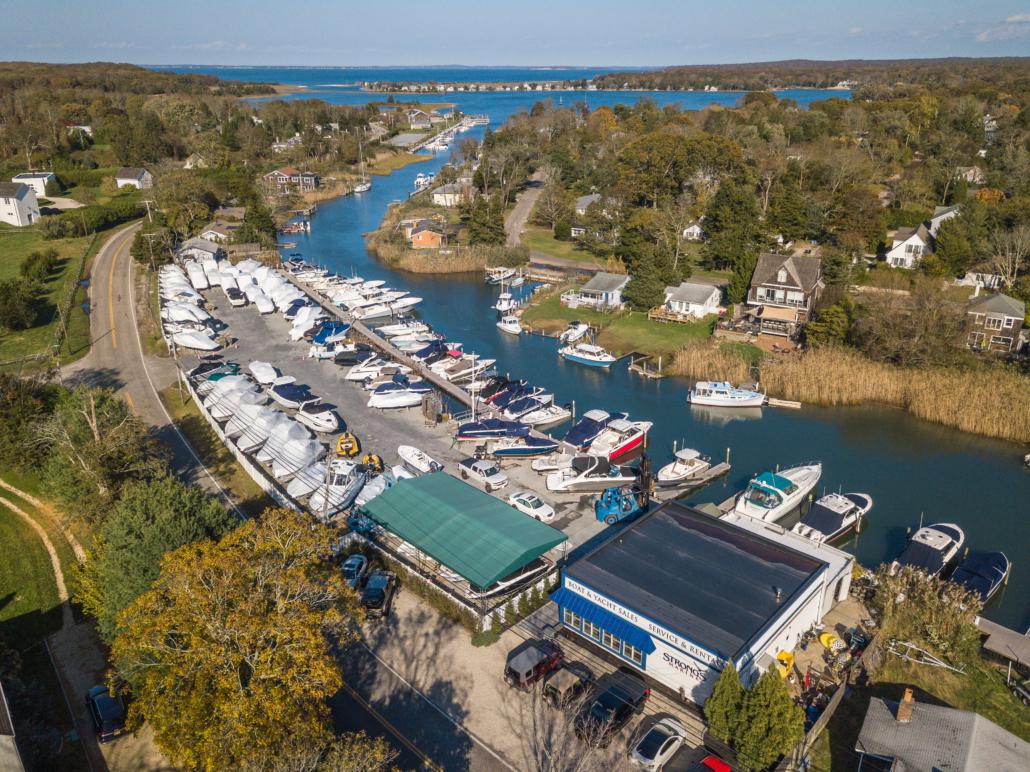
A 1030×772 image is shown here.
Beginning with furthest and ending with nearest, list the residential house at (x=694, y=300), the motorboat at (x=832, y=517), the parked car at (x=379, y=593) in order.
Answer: the residential house at (x=694, y=300), the motorboat at (x=832, y=517), the parked car at (x=379, y=593)

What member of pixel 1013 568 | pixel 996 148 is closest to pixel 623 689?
pixel 1013 568

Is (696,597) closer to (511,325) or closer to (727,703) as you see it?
(727,703)

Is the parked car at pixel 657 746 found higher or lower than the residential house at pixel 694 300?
lower

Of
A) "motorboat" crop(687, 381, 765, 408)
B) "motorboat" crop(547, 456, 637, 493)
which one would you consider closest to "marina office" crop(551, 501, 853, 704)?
"motorboat" crop(547, 456, 637, 493)

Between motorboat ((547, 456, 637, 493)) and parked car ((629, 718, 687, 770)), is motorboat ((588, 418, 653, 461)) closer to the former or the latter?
motorboat ((547, 456, 637, 493))

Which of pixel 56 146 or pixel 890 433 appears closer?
pixel 890 433

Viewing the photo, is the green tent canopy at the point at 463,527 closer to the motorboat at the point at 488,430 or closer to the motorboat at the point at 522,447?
the motorboat at the point at 522,447

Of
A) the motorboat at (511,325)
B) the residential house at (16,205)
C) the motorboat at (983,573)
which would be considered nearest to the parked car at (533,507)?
the motorboat at (983,573)

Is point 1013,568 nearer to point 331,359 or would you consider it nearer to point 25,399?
point 331,359
